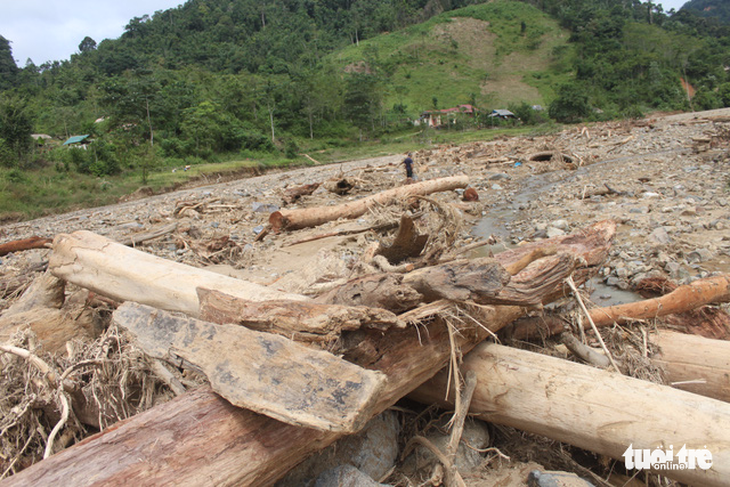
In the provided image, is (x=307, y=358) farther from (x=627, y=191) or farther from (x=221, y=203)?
(x=221, y=203)

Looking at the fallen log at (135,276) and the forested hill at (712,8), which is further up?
the forested hill at (712,8)

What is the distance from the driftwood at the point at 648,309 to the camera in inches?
111

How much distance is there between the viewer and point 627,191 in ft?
28.9

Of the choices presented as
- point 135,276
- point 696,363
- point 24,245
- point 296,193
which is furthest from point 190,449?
point 296,193

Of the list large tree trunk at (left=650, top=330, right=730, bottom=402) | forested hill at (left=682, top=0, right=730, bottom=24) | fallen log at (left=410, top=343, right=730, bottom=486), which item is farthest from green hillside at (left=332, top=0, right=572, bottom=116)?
forested hill at (left=682, top=0, right=730, bottom=24)

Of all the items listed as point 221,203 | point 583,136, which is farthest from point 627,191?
point 583,136

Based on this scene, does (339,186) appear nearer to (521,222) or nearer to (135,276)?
(521,222)

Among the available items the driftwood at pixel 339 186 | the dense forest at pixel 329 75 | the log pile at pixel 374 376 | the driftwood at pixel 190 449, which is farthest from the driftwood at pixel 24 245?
the dense forest at pixel 329 75

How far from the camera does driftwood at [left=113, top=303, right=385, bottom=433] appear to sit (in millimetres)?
1484

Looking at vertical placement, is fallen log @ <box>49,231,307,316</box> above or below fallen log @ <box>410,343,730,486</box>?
above

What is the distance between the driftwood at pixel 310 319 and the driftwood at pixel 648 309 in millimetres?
1382

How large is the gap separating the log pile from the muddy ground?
47cm

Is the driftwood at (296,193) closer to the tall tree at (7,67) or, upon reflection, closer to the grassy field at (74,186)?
the grassy field at (74,186)

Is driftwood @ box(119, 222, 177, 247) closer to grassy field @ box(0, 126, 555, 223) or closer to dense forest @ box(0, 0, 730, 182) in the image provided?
grassy field @ box(0, 126, 555, 223)
